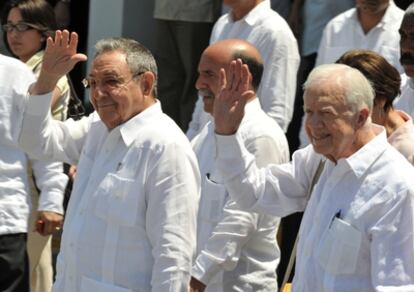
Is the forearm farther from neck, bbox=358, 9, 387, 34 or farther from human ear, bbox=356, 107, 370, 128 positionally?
neck, bbox=358, 9, 387, 34

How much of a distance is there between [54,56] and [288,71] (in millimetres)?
2511

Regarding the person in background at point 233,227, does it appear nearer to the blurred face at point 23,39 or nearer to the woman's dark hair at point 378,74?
the woman's dark hair at point 378,74

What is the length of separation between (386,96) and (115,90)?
1.02 meters

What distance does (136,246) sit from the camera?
518 centimetres

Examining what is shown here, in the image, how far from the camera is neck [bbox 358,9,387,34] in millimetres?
7863

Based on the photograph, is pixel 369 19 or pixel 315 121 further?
pixel 369 19

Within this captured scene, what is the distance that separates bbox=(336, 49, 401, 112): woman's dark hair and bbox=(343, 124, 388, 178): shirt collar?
440 millimetres

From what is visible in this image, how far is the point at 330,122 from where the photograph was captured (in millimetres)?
4805

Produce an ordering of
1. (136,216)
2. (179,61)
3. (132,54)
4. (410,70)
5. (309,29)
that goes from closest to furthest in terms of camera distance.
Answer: (136,216)
(132,54)
(410,70)
(309,29)
(179,61)

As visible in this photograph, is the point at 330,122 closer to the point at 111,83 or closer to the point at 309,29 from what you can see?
the point at 111,83

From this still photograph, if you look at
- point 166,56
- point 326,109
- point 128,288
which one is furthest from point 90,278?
point 166,56

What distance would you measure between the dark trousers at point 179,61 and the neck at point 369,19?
1.73m

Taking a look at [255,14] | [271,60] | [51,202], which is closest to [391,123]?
[51,202]

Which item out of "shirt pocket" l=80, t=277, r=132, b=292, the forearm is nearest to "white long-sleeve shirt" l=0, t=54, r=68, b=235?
"shirt pocket" l=80, t=277, r=132, b=292
